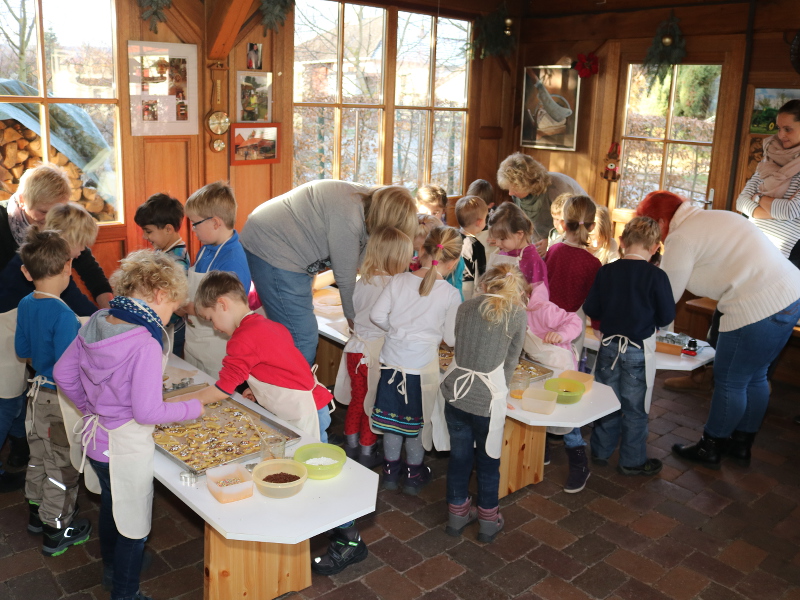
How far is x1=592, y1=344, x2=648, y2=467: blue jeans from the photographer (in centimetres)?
401

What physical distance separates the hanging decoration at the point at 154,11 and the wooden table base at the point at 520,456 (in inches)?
137

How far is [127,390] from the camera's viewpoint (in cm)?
258

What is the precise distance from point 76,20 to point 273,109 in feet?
4.92

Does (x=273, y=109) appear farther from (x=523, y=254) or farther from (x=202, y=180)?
(x=523, y=254)

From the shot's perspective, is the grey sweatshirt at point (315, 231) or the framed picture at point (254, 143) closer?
Result: the grey sweatshirt at point (315, 231)

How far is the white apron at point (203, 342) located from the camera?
12.3ft

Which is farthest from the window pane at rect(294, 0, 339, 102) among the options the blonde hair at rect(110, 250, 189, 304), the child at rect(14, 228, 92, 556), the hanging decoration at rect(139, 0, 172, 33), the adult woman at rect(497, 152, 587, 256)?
the blonde hair at rect(110, 250, 189, 304)

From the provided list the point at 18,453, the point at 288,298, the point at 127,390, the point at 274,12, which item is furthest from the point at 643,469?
the point at 274,12

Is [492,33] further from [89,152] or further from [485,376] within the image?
[485,376]

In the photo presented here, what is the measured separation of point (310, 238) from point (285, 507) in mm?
1538

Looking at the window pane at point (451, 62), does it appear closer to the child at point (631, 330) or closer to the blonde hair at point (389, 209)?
the child at point (631, 330)

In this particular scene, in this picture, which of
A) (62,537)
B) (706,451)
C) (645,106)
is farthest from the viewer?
(645,106)

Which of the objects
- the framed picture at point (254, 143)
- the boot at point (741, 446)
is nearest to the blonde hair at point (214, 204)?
the framed picture at point (254, 143)

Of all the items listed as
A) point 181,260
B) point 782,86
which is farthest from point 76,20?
point 782,86
